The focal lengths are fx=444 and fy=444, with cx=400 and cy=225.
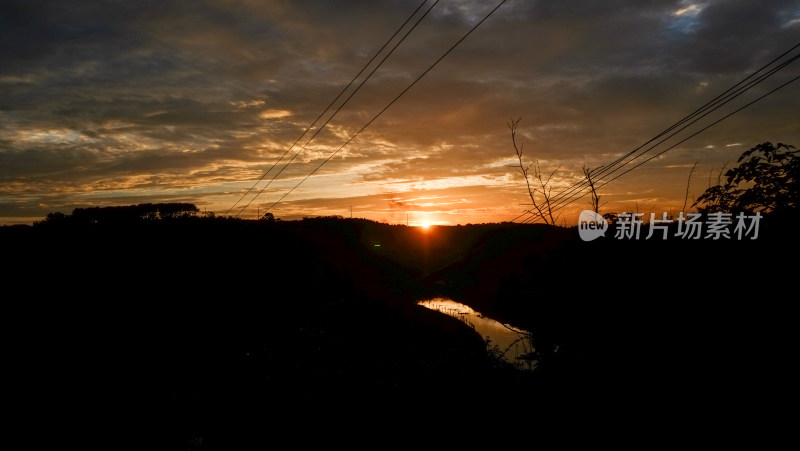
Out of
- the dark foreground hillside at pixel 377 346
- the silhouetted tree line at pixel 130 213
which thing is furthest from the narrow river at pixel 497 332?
the silhouetted tree line at pixel 130 213

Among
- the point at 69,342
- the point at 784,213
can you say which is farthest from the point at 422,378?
the point at 69,342

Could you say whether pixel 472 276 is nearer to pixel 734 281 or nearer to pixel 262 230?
pixel 262 230

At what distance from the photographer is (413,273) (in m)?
29.7

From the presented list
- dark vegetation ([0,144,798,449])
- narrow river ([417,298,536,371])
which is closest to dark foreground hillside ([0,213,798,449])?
dark vegetation ([0,144,798,449])

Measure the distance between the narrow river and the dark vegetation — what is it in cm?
63

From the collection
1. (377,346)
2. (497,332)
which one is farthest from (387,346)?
(497,332)

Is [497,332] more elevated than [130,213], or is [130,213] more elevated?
[130,213]

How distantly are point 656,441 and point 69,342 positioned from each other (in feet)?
45.5

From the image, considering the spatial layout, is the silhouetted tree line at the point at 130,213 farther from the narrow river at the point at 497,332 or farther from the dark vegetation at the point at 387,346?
the narrow river at the point at 497,332

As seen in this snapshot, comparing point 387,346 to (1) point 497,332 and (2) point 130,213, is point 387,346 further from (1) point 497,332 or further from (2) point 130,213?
(2) point 130,213

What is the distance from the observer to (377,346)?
41.1 feet

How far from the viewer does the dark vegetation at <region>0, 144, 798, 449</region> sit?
733cm

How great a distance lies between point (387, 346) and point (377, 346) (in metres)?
0.29

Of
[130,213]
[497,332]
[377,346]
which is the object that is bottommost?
[497,332]
